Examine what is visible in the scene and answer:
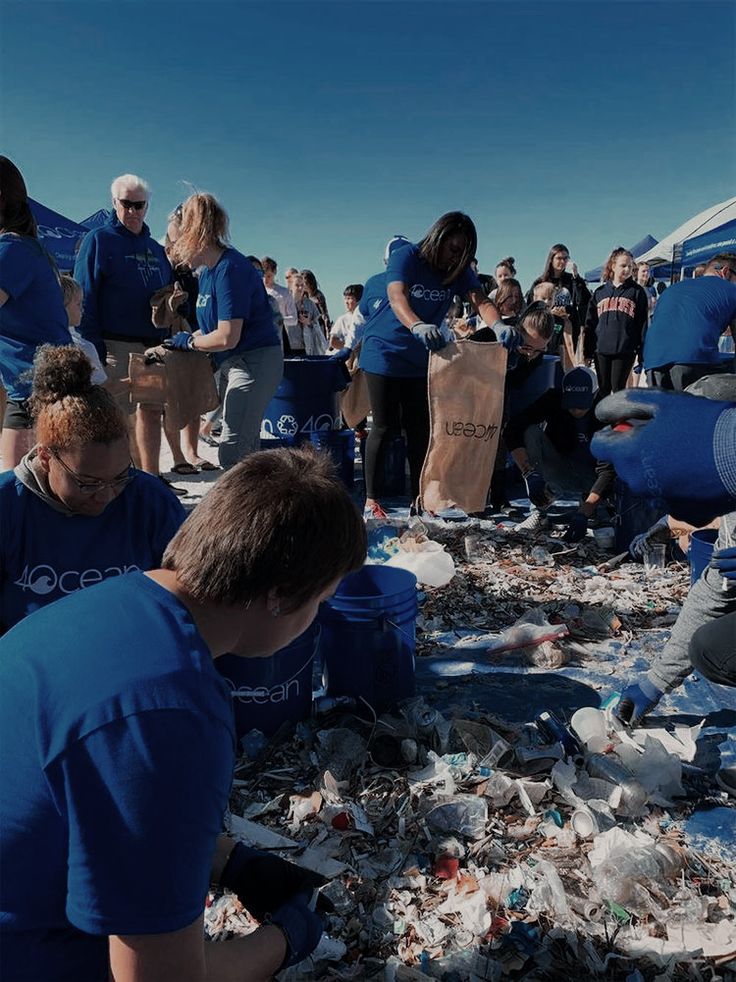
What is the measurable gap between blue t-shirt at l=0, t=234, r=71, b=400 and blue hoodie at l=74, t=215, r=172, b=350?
1525mm

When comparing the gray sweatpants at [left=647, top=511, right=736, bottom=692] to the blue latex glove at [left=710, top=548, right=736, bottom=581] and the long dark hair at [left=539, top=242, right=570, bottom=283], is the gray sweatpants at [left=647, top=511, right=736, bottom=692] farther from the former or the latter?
the long dark hair at [left=539, top=242, right=570, bottom=283]

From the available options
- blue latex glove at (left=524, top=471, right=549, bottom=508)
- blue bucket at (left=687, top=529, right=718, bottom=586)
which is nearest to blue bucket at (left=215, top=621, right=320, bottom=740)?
blue bucket at (left=687, top=529, right=718, bottom=586)

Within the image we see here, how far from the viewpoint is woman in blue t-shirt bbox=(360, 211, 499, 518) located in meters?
4.37

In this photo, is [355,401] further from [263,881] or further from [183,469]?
[263,881]

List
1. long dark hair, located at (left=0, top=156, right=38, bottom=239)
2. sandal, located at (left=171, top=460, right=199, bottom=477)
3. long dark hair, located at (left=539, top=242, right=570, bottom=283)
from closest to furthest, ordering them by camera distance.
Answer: long dark hair, located at (left=0, top=156, right=38, bottom=239) → sandal, located at (left=171, top=460, right=199, bottom=477) → long dark hair, located at (left=539, top=242, right=570, bottom=283)

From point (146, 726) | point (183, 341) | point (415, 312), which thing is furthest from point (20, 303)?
point (146, 726)

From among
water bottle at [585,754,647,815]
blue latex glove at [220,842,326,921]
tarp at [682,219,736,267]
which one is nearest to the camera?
blue latex glove at [220,842,326,921]

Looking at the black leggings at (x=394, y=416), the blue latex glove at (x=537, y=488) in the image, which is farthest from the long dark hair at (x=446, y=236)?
the blue latex glove at (x=537, y=488)

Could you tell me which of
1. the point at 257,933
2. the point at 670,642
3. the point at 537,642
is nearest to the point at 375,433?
the point at 537,642

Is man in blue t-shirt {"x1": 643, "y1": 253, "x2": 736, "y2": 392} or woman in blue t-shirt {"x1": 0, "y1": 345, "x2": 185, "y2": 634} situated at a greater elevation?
man in blue t-shirt {"x1": 643, "y1": 253, "x2": 736, "y2": 392}

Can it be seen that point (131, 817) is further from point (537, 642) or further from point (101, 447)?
point (537, 642)

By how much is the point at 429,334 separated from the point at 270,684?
251 centimetres

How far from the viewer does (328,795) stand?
7.34 ft

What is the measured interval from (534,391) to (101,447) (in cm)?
370
